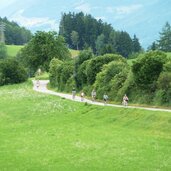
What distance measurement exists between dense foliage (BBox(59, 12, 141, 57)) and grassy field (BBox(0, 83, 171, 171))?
4365 inches

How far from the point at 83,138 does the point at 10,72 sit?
2636 inches

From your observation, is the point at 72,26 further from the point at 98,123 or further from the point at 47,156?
the point at 47,156

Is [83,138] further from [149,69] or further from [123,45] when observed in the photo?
[123,45]

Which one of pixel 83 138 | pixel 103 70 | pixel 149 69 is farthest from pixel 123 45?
pixel 83 138

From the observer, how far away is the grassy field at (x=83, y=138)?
27275 millimetres

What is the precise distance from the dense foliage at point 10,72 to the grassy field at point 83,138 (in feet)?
144

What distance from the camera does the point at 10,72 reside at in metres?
101

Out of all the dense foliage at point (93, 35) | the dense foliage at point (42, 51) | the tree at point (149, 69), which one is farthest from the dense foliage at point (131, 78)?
the dense foliage at point (93, 35)

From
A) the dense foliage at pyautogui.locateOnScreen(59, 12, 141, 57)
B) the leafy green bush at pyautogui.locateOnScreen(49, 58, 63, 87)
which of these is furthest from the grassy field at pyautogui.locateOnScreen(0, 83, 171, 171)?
the dense foliage at pyautogui.locateOnScreen(59, 12, 141, 57)

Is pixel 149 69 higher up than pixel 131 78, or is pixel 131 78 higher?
pixel 149 69

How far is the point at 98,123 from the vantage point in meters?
43.7

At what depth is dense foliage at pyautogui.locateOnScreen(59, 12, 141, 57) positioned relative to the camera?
166m

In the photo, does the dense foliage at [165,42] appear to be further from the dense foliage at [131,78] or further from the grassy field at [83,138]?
the grassy field at [83,138]

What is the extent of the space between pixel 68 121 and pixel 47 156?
16.4 meters
